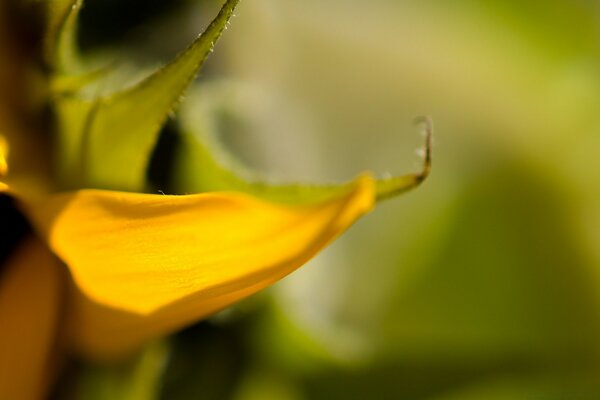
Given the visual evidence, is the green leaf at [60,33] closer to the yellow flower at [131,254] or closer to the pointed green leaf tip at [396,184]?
the yellow flower at [131,254]

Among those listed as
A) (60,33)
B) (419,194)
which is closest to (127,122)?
(60,33)

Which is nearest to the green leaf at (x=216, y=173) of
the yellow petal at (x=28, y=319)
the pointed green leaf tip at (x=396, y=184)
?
the pointed green leaf tip at (x=396, y=184)

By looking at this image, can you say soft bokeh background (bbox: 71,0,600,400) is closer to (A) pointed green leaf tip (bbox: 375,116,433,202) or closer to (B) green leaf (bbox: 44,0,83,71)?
(B) green leaf (bbox: 44,0,83,71)

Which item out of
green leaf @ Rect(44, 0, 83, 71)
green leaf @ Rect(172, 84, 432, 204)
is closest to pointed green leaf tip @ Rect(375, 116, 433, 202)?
green leaf @ Rect(172, 84, 432, 204)

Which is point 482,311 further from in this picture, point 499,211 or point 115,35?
point 115,35

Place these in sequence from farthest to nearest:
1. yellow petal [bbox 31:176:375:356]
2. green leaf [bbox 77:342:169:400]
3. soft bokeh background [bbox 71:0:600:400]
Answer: soft bokeh background [bbox 71:0:600:400] → green leaf [bbox 77:342:169:400] → yellow petal [bbox 31:176:375:356]

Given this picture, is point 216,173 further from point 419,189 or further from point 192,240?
point 419,189

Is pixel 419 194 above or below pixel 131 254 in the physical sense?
above
